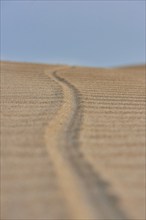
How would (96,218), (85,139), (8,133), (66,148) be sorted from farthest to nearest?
1. (8,133)
2. (85,139)
3. (66,148)
4. (96,218)

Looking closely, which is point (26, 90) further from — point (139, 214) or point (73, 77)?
point (139, 214)

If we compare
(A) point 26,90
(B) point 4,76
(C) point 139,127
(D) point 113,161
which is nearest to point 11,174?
(D) point 113,161

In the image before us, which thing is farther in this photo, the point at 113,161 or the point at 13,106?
the point at 13,106

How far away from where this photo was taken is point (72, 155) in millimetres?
3947

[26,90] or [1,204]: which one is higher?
[26,90]

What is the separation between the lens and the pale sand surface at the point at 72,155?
3109 millimetres

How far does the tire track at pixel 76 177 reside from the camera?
9.92 ft

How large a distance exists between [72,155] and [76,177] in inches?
18.0

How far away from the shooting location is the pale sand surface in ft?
10.2

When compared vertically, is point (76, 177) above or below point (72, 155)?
below

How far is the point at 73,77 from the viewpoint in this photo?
9.23m

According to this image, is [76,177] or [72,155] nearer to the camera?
[76,177]

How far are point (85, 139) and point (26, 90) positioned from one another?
2.99 meters

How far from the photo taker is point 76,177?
11.5 feet
